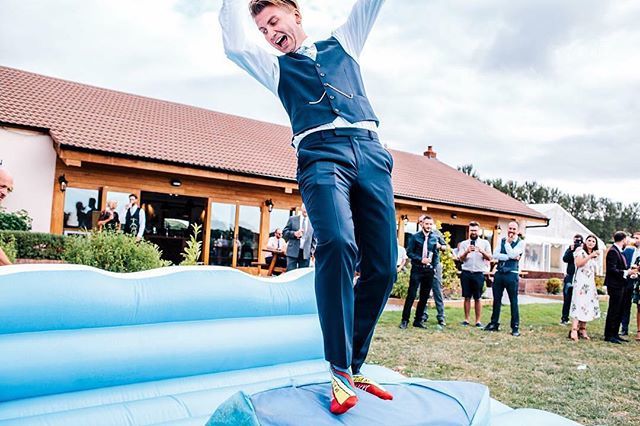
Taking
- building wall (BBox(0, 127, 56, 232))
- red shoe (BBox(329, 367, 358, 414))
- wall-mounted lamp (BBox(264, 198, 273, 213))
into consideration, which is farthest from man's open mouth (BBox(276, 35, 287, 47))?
wall-mounted lamp (BBox(264, 198, 273, 213))

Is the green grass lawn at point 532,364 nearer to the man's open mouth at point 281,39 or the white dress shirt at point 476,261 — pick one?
the white dress shirt at point 476,261

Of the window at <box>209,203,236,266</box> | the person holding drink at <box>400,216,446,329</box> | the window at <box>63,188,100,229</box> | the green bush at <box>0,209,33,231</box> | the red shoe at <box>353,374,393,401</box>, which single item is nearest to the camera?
the red shoe at <box>353,374,393,401</box>

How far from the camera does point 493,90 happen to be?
17438mm

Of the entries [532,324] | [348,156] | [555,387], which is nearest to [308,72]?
[348,156]

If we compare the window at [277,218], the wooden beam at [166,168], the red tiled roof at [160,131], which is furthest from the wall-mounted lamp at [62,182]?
the window at [277,218]

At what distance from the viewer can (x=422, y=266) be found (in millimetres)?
8711

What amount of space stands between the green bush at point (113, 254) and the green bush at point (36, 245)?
2.24 m

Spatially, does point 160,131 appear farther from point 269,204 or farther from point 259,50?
point 259,50

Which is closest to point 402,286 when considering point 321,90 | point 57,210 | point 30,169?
point 57,210

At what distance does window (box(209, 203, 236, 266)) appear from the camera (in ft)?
47.7

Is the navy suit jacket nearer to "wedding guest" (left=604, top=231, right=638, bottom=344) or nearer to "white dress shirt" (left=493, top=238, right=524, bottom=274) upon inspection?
"wedding guest" (left=604, top=231, right=638, bottom=344)

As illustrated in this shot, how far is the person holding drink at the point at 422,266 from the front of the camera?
861 cm

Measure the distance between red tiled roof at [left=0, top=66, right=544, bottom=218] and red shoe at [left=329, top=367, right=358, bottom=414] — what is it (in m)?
11.5

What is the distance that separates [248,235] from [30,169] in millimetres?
5831
